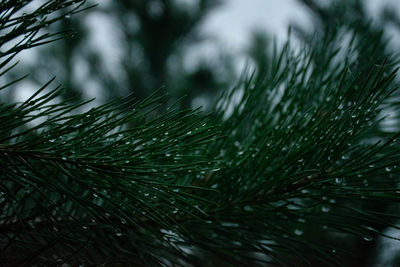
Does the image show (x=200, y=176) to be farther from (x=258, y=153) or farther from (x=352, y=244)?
(x=352, y=244)

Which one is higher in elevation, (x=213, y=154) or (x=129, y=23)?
(x=129, y=23)

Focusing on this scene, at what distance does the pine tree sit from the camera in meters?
0.30

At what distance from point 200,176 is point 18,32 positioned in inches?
8.7

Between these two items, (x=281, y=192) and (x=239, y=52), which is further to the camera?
(x=239, y=52)

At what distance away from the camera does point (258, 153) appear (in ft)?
1.19

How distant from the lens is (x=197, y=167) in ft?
1.13

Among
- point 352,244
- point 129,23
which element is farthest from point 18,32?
point 129,23

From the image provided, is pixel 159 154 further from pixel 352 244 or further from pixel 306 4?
pixel 306 4

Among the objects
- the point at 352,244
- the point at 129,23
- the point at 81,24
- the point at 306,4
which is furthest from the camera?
the point at 81,24

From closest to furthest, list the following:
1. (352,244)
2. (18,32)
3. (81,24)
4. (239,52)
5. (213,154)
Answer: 1. (18,32)
2. (213,154)
3. (352,244)
4. (81,24)
5. (239,52)

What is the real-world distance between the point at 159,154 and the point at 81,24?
2.74 m

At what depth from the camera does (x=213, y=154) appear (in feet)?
1.36

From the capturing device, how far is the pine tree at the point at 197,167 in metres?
0.30

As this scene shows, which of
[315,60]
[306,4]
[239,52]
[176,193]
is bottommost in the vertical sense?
[176,193]
